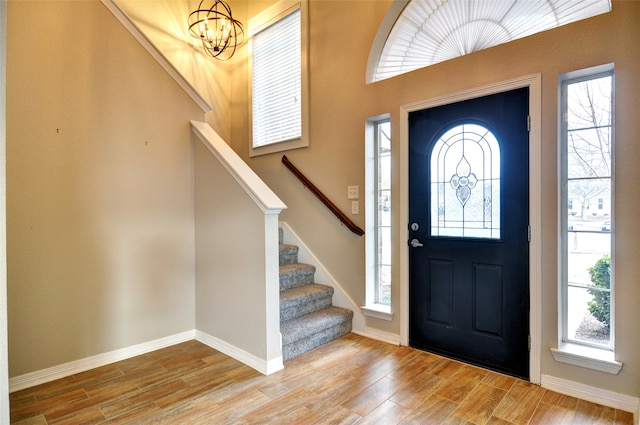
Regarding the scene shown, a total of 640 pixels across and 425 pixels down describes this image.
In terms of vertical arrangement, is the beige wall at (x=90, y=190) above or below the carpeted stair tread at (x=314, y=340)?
above

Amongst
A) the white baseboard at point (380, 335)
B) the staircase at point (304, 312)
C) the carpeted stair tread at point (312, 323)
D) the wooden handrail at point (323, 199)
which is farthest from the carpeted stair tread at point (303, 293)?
the wooden handrail at point (323, 199)

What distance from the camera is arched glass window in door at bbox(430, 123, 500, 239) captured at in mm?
2588

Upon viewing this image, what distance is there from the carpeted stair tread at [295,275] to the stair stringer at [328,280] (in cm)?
7

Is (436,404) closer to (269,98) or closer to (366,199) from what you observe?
(366,199)

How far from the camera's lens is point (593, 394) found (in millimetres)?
2166

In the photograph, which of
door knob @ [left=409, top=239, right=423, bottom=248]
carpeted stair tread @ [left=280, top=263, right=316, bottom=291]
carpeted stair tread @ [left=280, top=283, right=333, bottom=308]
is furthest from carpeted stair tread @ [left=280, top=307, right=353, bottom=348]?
door knob @ [left=409, top=239, right=423, bottom=248]

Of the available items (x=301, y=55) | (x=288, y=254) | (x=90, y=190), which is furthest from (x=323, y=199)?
(x=90, y=190)

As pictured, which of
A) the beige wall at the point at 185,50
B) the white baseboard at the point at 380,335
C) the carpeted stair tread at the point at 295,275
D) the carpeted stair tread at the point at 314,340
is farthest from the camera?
the beige wall at the point at 185,50

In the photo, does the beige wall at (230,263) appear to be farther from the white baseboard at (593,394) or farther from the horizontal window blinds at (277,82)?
the white baseboard at (593,394)

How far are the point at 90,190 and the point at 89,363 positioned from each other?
132 centimetres

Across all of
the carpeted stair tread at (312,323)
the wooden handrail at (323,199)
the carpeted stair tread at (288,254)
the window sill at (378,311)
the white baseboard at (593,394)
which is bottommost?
the white baseboard at (593,394)

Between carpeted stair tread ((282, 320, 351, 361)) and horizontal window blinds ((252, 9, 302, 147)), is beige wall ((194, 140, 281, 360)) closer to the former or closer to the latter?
carpeted stair tread ((282, 320, 351, 361))

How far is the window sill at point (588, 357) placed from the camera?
6.92 feet

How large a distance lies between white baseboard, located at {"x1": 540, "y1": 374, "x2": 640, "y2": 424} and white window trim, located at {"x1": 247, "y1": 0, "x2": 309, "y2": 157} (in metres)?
2.86
